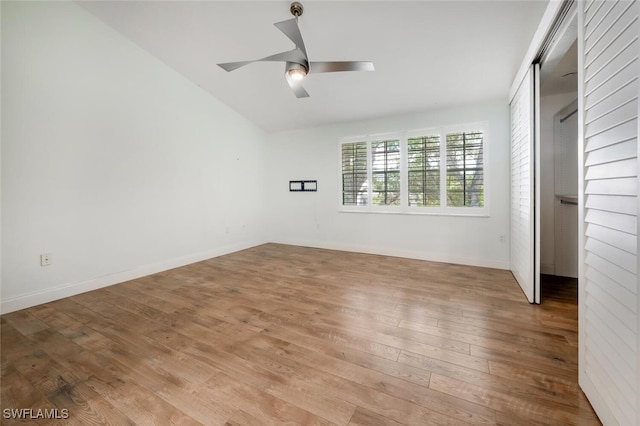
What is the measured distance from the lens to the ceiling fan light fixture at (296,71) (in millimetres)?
2420

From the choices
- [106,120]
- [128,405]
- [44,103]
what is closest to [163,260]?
[106,120]

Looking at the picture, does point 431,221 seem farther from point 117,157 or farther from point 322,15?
point 117,157

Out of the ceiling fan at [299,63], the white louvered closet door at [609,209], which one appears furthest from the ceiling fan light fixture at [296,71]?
the white louvered closet door at [609,209]

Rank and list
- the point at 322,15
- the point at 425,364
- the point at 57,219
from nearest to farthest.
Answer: the point at 425,364 → the point at 322,15 → the point at 57,219

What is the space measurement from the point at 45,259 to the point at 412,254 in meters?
4.79

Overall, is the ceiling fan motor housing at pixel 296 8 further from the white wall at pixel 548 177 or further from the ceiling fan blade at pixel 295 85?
the white wall at pixel 548 177

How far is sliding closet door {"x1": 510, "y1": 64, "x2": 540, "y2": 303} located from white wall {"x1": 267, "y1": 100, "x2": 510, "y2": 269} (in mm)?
443

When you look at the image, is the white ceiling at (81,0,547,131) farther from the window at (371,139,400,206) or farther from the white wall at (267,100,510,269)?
the window at (371,139,400,206)

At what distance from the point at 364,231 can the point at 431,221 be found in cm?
118

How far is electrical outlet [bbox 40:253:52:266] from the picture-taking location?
9.03ft

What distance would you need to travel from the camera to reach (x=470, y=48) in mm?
2725

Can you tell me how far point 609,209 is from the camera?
1.21 metres

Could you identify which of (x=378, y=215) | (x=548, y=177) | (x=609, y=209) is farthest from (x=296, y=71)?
(x=548, y=177)

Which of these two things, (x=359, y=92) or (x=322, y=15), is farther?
(x=359, y=92)
